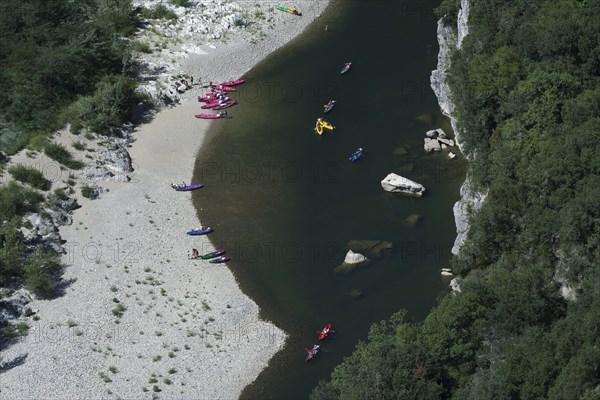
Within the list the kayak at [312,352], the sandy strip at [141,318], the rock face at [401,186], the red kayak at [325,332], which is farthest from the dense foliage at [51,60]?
the kayak at [312,352]

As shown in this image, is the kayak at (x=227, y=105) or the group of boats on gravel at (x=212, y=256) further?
the kayak at (x=227, y=105)

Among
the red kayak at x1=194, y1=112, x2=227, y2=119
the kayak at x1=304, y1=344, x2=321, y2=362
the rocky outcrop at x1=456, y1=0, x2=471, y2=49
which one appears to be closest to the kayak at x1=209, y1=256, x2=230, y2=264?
the kayak at x1=304, y1=344, x2=321, y2=362

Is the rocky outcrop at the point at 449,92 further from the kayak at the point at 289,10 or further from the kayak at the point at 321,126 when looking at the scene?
the kayak at the point at 289,10

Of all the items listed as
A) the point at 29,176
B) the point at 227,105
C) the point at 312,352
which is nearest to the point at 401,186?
the point at 312,352

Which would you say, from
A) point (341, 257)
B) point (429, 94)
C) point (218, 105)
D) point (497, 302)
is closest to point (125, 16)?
point (218, 105)

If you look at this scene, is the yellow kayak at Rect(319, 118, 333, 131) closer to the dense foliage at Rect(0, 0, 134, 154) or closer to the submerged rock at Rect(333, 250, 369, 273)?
the submerged rock at Rect(333, 250, 369, 273)

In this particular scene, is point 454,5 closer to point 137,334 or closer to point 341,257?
point 341,257
